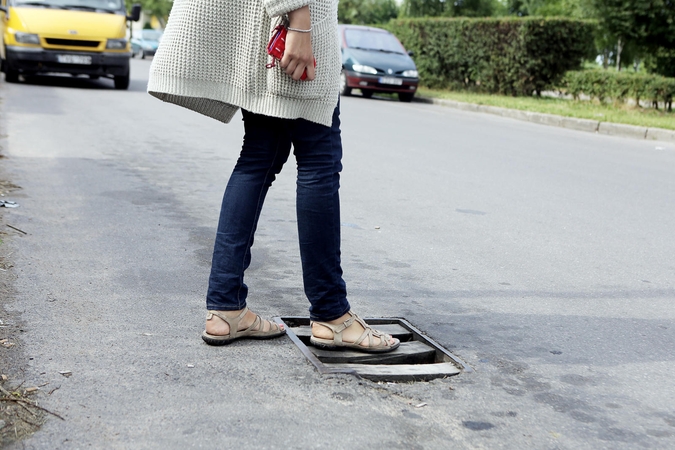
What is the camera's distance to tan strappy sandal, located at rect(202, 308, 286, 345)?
2.97 metres

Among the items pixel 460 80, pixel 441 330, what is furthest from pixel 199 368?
pixel 460 80

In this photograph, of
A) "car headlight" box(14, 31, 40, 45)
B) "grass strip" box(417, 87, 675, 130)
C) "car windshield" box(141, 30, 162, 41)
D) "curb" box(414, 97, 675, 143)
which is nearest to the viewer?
"curb" box(414, 97, 675, 143)

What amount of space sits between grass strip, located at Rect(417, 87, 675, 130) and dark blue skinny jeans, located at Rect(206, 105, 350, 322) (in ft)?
36.2

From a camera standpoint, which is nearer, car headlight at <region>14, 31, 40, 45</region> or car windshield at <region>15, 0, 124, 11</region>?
car headlight at <region>14, 31, 40, 45</region>

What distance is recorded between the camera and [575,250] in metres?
4.94

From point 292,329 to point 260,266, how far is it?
1024 millimetres

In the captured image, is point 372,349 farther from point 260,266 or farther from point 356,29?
point 356,29

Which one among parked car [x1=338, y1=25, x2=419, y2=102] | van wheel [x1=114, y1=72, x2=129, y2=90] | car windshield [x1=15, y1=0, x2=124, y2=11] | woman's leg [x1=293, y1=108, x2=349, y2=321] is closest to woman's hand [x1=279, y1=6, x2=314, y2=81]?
woman's leg [x1=293, y1=108, x2=349, y2=321]

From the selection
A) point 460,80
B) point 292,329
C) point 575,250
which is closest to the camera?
point 292,329

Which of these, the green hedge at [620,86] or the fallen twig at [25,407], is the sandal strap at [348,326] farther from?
the green hedge at [620,86]

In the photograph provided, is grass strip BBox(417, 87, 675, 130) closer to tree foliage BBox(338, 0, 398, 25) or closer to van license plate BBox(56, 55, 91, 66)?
van license plate BBox(56, 55, 91, 66)

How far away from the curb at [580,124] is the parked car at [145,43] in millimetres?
26322

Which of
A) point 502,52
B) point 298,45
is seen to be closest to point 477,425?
point 298,45

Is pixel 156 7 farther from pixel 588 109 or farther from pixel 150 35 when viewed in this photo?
pixel 588 109
